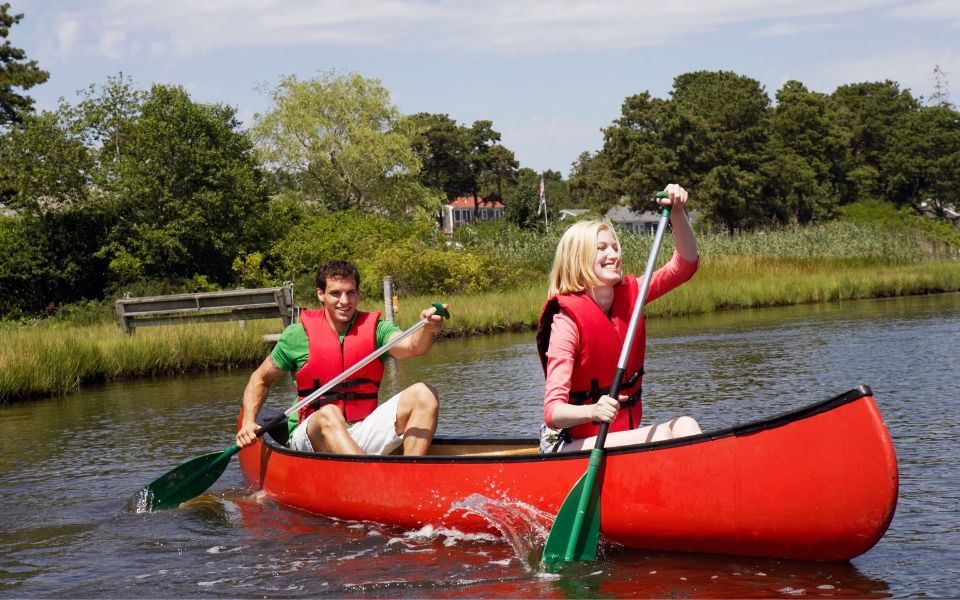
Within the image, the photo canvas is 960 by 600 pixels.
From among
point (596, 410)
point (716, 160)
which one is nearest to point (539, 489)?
point (596, 410)

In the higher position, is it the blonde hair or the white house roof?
the white house roof

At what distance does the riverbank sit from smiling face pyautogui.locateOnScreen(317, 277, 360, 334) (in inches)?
253

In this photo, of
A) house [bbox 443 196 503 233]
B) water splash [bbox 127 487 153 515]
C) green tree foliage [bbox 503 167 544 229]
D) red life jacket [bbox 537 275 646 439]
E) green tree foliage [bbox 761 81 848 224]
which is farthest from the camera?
house [bbox 443 196 503 233]

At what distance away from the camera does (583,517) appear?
4.54 m

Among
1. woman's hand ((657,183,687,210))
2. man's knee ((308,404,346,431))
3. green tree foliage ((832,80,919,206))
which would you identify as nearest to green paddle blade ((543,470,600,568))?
woman's hand ((657,183,687,210))

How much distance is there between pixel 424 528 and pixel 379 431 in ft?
2.39

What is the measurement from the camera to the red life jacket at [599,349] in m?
4.68

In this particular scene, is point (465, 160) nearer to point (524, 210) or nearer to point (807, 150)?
point (807, 150)

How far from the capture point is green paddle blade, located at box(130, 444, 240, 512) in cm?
639

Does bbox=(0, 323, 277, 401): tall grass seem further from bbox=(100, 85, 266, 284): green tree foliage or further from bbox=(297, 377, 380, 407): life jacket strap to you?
bbox=(100, 85, 266, 284): green tree foliage

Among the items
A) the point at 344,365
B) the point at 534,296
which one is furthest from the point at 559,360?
the point at 534,296

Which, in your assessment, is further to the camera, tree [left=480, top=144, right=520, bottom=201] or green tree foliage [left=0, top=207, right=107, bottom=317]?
tree [left=480, top=144, right=520, bottom=201]

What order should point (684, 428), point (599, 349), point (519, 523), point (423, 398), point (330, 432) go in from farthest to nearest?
point (330, 432) → point (423, 398) → point (519, 523) → point (599, 349) → point (684, 428)

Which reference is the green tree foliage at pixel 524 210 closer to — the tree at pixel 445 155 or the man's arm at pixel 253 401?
the man's arm at pixel 253 401
